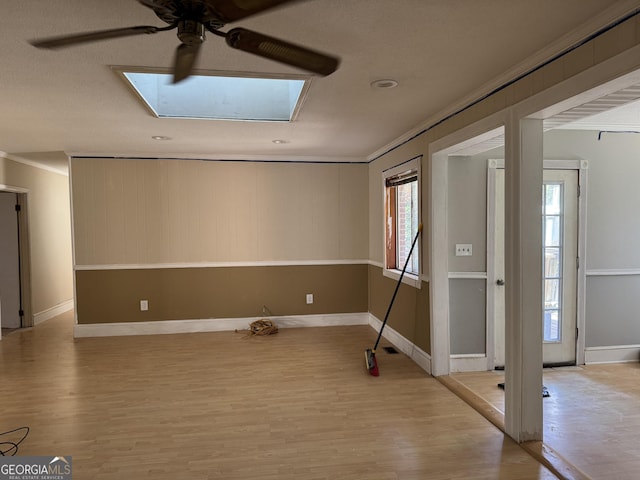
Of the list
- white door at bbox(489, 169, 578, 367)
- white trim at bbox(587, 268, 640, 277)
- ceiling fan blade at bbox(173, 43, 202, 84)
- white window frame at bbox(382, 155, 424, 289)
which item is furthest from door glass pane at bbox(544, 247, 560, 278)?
ceiling fan blade at bbox(173, 43, 202, 84)

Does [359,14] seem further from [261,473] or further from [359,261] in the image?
[359,261]

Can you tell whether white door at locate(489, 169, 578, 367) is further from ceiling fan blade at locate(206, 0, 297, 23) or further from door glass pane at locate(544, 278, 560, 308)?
ceiling fan blade at locate(206, 0, 297, 23)

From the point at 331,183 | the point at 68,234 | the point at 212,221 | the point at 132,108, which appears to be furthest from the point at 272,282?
the point at 68,234

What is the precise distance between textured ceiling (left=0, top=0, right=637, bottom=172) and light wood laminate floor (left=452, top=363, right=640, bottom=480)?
2290mm

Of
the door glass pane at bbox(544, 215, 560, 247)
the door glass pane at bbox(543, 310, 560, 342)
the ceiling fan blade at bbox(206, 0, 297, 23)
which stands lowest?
the door glass pane at bbox(543, 310, 560, 342)

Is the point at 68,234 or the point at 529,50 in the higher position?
the point at 529,50

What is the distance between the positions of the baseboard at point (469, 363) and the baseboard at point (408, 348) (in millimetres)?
224

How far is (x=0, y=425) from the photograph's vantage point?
294 centimetres

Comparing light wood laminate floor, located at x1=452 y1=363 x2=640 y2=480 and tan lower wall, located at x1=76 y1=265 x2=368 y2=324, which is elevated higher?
tan lower wall, located at x1=76 y1=265 x2=368 y2=324

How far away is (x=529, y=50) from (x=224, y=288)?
4402 millimetres

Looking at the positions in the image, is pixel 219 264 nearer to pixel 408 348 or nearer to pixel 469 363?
pixel 408 348

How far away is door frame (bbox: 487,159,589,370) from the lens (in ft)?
12.8

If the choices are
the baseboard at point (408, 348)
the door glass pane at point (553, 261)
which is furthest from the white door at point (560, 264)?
the baseboard at point (408, 348)

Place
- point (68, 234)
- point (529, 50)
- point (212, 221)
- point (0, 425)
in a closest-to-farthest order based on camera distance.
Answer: point (529, 50) → point (0, 425) → point (212, 221) → point (68, 234)
